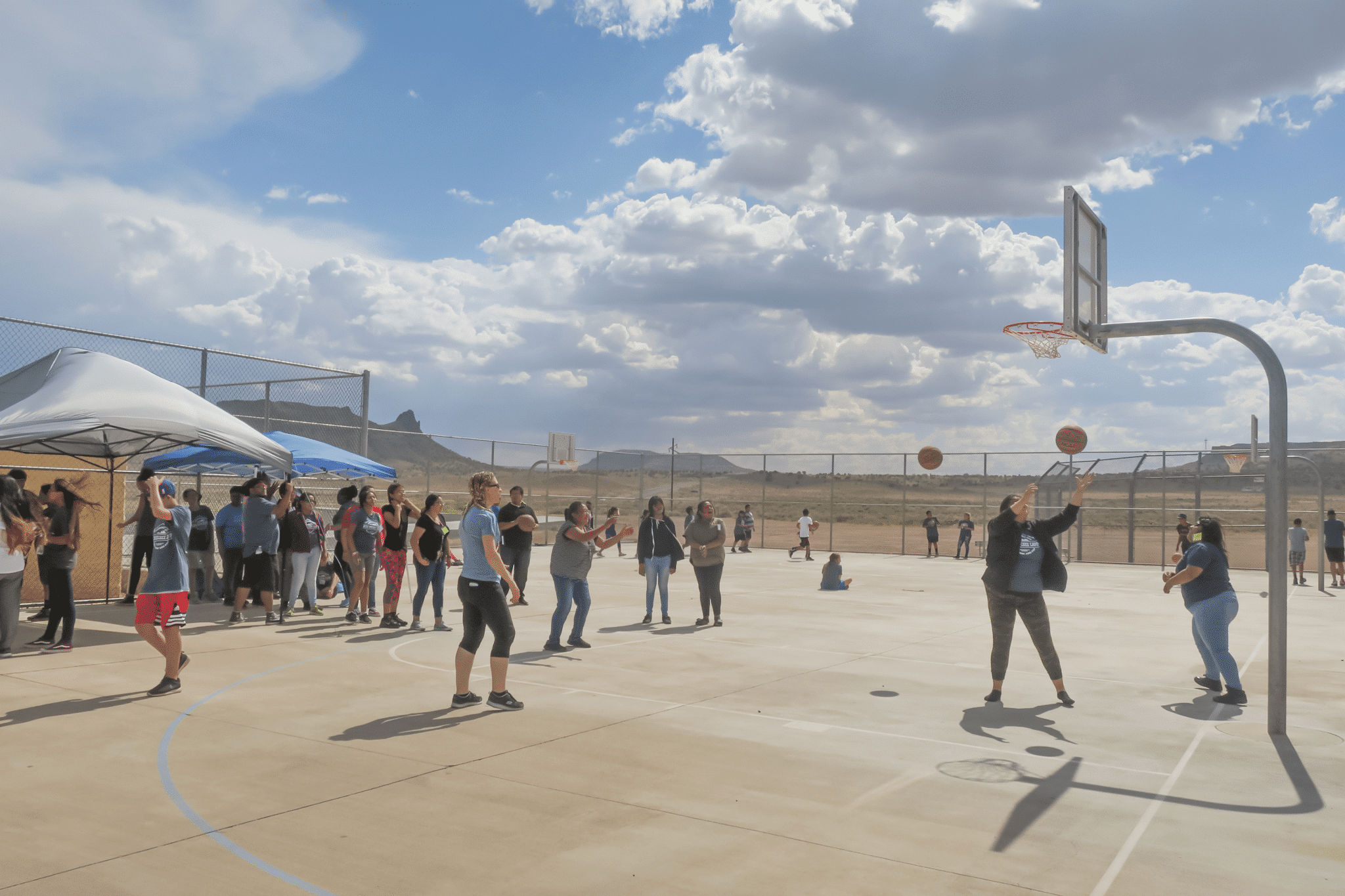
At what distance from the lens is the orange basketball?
1103 inches

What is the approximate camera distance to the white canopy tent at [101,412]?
10.7m

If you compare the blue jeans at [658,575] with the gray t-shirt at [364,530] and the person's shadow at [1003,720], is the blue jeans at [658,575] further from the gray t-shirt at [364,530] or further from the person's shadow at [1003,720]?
the person's shadow at [1003,720]

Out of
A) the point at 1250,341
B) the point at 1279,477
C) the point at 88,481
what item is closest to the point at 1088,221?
the point at 1250,341

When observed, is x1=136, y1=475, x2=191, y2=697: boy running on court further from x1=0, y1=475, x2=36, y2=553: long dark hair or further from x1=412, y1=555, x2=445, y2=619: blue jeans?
x1=412, y1=555, x2=445, y2=619: blue jeans

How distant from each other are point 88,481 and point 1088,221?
13.6 meters

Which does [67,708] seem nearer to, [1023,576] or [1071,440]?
[1023,576]

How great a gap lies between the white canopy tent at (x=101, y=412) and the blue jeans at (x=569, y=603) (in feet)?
14.8

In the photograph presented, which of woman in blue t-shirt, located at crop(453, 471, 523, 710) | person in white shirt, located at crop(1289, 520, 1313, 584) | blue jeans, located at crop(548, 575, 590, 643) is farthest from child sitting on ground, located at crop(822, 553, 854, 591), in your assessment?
woman in blue t-shirt, located at crop(453, 471, 523, 710)

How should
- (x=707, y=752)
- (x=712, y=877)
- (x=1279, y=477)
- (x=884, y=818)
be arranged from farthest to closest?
(x=1279, y=477) < (x=707, y=752) < (x=884, y=818) < (x=712, y=877)

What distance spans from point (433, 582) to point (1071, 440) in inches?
894

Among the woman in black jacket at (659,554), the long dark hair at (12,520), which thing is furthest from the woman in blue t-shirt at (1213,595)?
the long dark hair at (12,520)

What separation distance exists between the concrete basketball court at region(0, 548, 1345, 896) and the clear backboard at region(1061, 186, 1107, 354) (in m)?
3.37

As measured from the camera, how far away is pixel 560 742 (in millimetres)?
6742

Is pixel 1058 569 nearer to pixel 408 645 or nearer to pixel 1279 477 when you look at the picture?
pixel 1279 477
